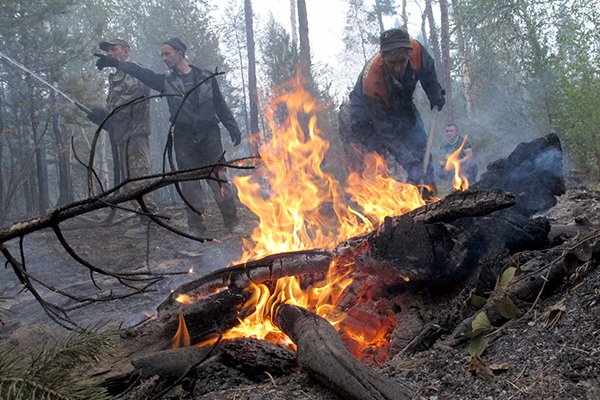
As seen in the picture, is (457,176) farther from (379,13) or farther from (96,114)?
(379,13)

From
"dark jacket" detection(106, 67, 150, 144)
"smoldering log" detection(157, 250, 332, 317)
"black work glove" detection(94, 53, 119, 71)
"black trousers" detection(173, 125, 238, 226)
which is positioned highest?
"black work glove" detection(94, 53, 119, 71)

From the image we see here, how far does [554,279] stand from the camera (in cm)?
234

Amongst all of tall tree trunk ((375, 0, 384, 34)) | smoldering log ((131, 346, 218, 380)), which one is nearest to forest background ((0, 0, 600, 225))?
smoldering log ((131, 346, 218, 380))

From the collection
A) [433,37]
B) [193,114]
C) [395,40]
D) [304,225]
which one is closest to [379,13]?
[433,37]

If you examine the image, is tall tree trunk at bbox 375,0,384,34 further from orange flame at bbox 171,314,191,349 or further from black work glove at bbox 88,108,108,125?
orange flame at bbox 171,314,191,349

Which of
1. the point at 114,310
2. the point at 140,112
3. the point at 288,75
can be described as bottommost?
the point at 114,310

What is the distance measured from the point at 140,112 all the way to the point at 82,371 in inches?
270

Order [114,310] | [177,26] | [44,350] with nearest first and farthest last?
1. [44,350]
2. [114,310]
3. [177,26]

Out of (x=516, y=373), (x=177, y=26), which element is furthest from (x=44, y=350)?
(x=177, y=26)

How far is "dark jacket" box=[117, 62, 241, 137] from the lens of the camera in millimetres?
7375

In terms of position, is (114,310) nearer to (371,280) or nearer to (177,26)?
(371,280)

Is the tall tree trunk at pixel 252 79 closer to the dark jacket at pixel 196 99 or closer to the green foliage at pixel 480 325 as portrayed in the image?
the dark jacket at pixel 196 99

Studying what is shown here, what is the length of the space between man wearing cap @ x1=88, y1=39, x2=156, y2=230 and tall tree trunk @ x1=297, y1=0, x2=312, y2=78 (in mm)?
9856

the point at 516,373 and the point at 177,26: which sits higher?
the point at 177,26
